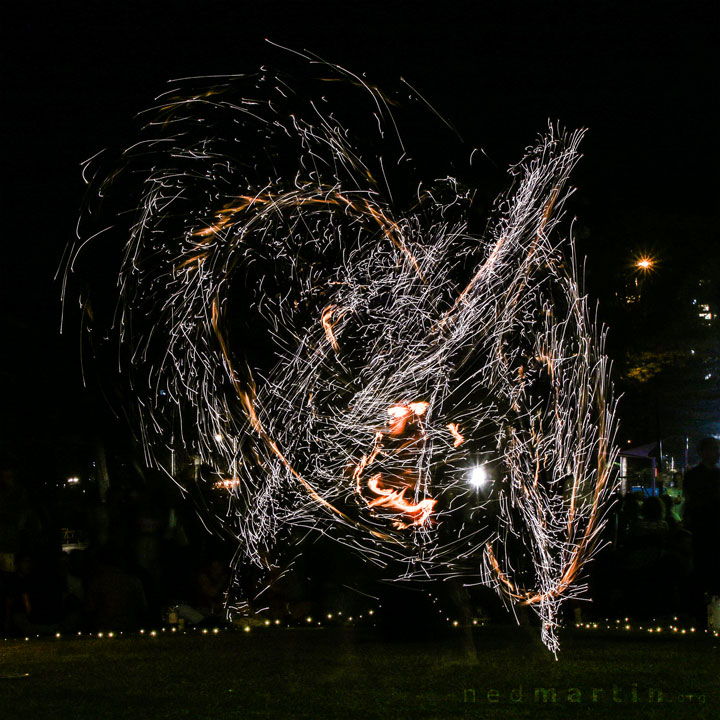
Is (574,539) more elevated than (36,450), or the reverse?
(36,450)

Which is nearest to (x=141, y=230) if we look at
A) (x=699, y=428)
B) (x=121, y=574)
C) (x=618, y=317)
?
(x=121, y=574)

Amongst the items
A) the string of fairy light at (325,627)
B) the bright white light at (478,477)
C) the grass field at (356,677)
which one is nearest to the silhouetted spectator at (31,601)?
the string of fairy light at (325,627)

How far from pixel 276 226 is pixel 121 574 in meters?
3.58

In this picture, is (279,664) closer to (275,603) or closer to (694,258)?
(275,603)

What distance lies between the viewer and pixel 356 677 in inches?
308

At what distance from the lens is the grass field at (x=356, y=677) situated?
6.58m

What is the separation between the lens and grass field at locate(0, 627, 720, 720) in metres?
6.58

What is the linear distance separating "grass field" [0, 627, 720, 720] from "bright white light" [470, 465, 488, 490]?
1.24 meters

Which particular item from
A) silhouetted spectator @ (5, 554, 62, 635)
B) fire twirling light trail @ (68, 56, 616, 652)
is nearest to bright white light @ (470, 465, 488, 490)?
fire twirling light trail @ (68, 56, 616, 652)

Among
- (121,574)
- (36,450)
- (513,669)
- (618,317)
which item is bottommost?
(513,669)

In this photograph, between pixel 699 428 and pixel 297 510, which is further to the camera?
pixel 699 428

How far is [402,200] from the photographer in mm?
10711

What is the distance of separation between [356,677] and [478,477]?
2.40m

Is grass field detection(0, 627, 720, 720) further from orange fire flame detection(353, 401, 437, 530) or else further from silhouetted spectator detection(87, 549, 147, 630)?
orange fire flame detection(353, 401, 437, 530)
